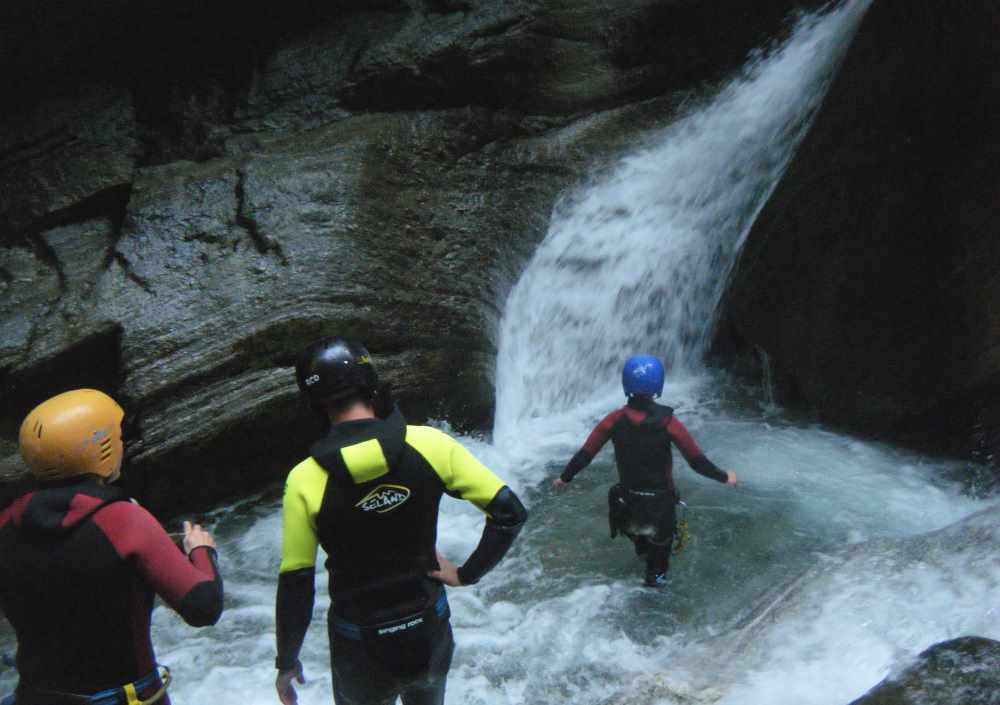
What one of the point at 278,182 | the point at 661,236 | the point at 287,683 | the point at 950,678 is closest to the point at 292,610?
the point at 287,683

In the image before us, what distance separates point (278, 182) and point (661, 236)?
158 inches

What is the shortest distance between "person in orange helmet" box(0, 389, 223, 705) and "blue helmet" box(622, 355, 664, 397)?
274cm

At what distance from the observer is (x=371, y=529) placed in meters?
2.79

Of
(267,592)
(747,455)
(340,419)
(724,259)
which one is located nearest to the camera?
(340,419)

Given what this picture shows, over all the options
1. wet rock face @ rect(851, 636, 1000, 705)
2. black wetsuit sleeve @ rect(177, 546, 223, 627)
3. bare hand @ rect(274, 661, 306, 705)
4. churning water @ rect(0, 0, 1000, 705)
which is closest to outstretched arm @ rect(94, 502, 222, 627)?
black wetsuit sleeve @ rect(177, 546, 223, 627)

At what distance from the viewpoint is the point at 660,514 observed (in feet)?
16.1

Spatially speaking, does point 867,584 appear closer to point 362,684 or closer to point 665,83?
point 362,684

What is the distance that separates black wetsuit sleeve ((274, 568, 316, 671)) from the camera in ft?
9.12

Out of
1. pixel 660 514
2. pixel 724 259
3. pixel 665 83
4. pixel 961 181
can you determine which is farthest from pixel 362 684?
pixel 665 83

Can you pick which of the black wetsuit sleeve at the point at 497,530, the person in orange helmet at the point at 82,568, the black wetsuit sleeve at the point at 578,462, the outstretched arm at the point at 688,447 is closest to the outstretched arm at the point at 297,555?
the person in orange helmet at the point at 82,568

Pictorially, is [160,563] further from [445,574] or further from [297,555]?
[445,574]

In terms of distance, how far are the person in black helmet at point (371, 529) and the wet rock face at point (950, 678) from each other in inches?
56.0

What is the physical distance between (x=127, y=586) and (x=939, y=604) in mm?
3622

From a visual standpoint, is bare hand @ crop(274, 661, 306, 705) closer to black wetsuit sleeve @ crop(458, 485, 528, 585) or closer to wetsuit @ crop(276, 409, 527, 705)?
wetsuit @ crop(276, 409, 527, 705)
